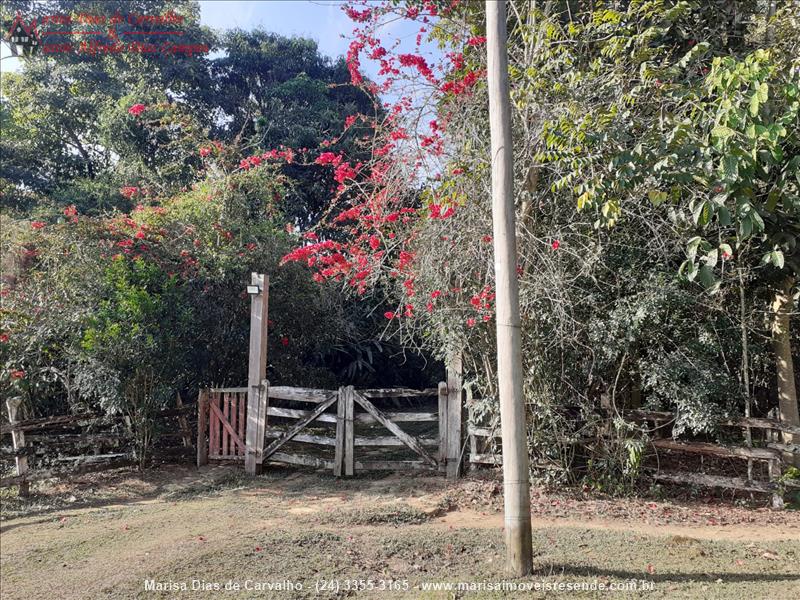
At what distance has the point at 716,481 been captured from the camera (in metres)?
6.54

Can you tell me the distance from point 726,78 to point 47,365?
9.06 m

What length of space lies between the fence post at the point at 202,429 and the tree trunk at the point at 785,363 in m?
7.75

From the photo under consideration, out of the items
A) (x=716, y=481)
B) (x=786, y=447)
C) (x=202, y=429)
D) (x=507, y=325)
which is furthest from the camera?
(x=202, y=429)

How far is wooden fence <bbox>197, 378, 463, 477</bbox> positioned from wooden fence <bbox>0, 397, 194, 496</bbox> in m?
0.75

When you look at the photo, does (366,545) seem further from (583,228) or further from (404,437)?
(583,228)

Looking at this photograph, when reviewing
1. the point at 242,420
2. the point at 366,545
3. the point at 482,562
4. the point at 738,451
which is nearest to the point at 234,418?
the point at 242,420

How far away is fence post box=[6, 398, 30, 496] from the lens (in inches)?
288

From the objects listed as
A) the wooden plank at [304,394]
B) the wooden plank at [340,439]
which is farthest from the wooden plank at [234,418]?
the wooden plank at [340,439]

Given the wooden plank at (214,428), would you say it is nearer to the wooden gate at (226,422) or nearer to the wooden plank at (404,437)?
the wooden gate at (226,422)

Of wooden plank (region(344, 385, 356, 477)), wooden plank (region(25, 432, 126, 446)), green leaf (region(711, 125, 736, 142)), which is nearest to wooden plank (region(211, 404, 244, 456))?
wooden plank (region(25, 432, 126, 446))

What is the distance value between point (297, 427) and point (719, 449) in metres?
5.22

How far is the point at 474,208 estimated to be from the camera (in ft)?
21.3

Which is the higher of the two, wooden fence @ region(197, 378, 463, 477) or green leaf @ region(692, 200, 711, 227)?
green leaf @ region(692, 200, 711, 227)

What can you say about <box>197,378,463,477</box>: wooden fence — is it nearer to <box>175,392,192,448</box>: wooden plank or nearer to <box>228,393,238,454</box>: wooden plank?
<box>228,393,238,454</box>: wooden plank
